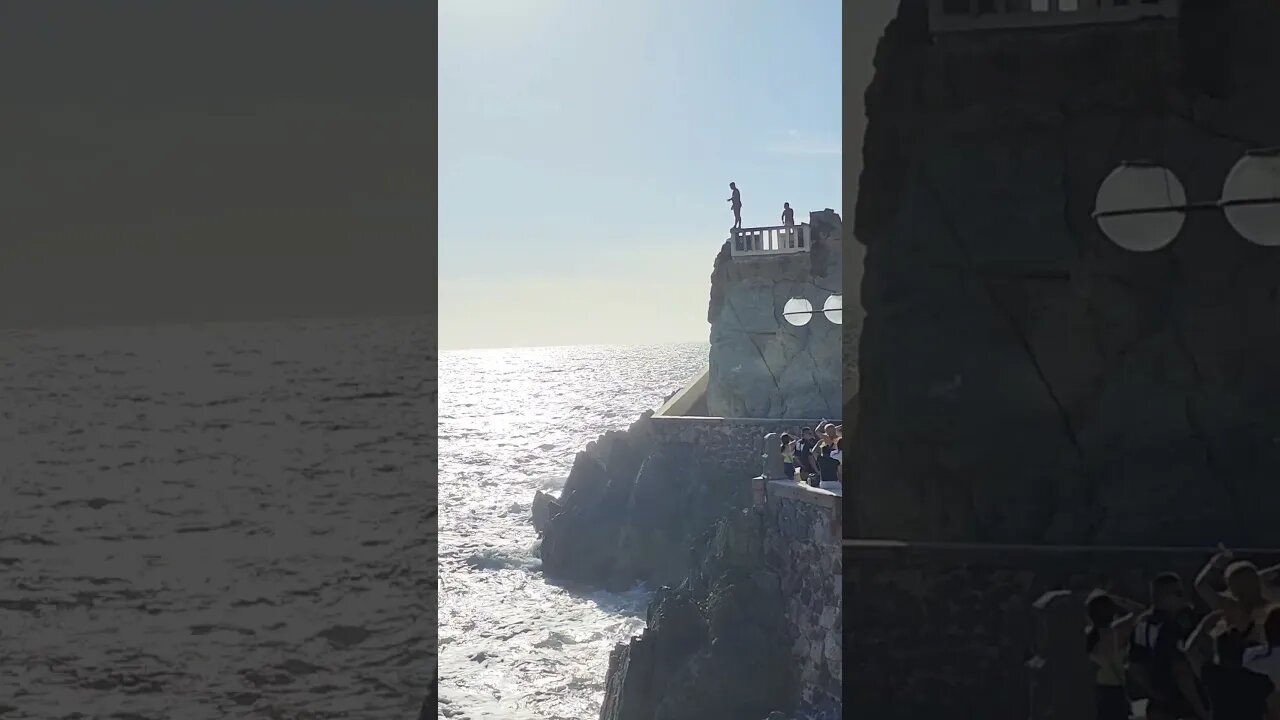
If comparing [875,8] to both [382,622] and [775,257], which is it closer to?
[382,622]

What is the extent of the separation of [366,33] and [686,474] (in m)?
21.7

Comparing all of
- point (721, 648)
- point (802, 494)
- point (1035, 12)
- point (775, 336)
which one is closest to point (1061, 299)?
point (1035, 12)

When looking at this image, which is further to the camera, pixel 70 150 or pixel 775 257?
pixel 775 257

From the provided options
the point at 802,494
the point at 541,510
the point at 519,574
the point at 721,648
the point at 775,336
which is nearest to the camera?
the point at 802,494

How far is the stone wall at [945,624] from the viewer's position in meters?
2.69

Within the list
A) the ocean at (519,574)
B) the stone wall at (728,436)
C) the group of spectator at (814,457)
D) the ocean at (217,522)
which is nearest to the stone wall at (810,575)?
the group of spectator at (814,457)

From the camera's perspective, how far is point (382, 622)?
10.2 ft

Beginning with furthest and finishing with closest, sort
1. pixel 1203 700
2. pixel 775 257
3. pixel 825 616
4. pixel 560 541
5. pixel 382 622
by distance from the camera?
pixel 560 541 < pixel 775 257 < pixel 825 616 < pixel 382 622 < pixel 1203 700

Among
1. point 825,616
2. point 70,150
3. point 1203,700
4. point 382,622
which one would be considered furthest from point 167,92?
point 825,616

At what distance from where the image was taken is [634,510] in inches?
1057

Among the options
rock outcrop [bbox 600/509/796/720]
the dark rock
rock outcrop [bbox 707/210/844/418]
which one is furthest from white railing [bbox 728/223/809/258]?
the dark rock

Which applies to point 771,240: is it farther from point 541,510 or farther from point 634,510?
point 541,510

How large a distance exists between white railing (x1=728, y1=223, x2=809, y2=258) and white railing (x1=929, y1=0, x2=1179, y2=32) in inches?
747

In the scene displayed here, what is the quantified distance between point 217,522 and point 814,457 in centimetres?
1008
